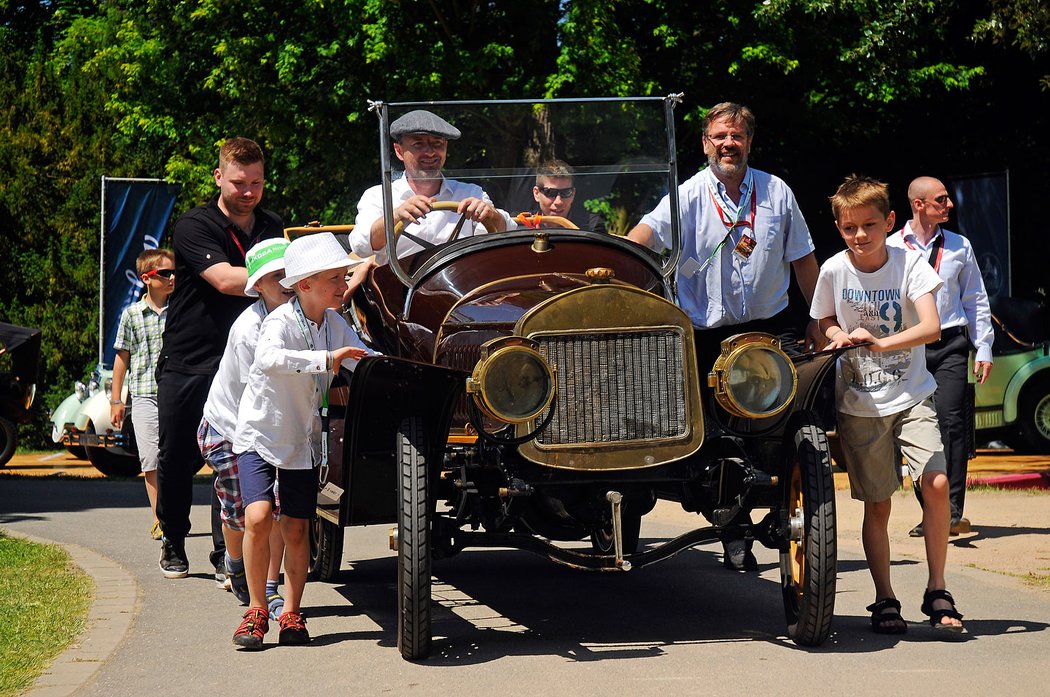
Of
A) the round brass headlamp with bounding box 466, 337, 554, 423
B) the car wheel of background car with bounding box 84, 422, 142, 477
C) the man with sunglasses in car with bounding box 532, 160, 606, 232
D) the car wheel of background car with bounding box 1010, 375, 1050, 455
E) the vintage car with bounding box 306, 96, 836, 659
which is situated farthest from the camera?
the car wheel of background car with bounding box 84, 422, 142, 477

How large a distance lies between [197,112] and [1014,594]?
21.3 meters

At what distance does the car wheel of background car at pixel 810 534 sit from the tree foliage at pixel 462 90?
42.5ft

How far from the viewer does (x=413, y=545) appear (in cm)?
536

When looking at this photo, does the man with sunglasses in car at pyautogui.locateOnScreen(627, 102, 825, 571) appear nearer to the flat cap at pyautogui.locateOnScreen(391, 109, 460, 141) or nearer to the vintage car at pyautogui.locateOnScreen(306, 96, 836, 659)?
the vintage car at pyautogui.locateOnScreen(306, 96, 836, 659)

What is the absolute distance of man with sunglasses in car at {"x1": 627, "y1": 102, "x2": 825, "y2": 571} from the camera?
6816mm

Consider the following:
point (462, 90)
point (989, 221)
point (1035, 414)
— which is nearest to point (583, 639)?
point (1035, 414)

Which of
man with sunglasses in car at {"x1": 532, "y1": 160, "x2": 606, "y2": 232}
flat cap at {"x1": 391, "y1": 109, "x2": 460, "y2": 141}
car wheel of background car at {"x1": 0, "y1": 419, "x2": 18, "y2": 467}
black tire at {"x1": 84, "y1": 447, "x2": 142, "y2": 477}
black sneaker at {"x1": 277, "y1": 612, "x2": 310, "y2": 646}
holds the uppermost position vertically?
flat cap at {"x1": 391, "y1": 109, "x2": 460, "y2": 141}

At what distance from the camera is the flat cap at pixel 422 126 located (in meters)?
6.96

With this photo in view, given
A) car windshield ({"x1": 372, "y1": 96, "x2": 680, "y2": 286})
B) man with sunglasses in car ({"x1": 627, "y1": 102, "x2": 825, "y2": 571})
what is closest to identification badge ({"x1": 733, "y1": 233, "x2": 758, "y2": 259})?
man with sunglasses in car ({"x1": 627, "y1": 102, "x2": 825, "y2": 571})

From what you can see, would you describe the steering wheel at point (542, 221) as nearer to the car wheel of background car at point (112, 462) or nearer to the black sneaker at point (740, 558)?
the black sneaker at point (740, 558)

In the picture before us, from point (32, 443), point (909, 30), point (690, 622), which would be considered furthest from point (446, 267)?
point (32, 443)

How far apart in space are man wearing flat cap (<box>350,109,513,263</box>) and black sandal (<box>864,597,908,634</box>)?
8.14 ft

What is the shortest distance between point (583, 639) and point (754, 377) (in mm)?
1399

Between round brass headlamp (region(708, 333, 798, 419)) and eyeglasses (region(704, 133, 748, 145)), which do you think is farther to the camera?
eyeglasses (region(704, 133, 748, 145))
